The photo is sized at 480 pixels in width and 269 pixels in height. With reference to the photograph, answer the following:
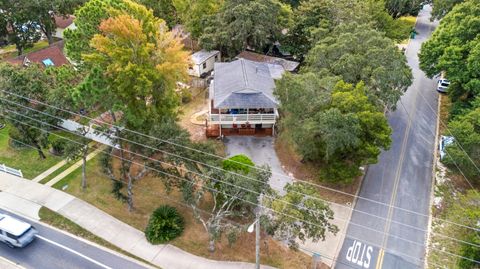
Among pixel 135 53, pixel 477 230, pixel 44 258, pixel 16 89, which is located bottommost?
pixel 44 258

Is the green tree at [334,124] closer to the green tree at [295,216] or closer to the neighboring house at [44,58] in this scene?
the green tree at [295,216]

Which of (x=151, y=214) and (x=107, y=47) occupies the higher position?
(x=107, y=47)

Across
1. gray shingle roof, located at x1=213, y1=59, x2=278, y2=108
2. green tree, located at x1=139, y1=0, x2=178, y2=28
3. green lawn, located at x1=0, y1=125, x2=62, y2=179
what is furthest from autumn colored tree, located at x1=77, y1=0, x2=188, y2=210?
green tree, located at x1=139, y1=0, x2=178, y2=28

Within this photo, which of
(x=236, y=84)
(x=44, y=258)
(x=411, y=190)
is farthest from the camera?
(x=236, y=84)

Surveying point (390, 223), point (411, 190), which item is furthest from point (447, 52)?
point (390, 223)

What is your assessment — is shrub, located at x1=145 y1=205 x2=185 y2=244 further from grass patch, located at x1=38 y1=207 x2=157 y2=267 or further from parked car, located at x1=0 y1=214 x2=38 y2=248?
parked car, located at x1=0 y1=214 x2=38 y2=248

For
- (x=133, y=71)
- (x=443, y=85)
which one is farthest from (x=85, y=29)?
(x=443, y=85)

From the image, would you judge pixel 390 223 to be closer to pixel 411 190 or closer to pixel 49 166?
pixel 411 190
